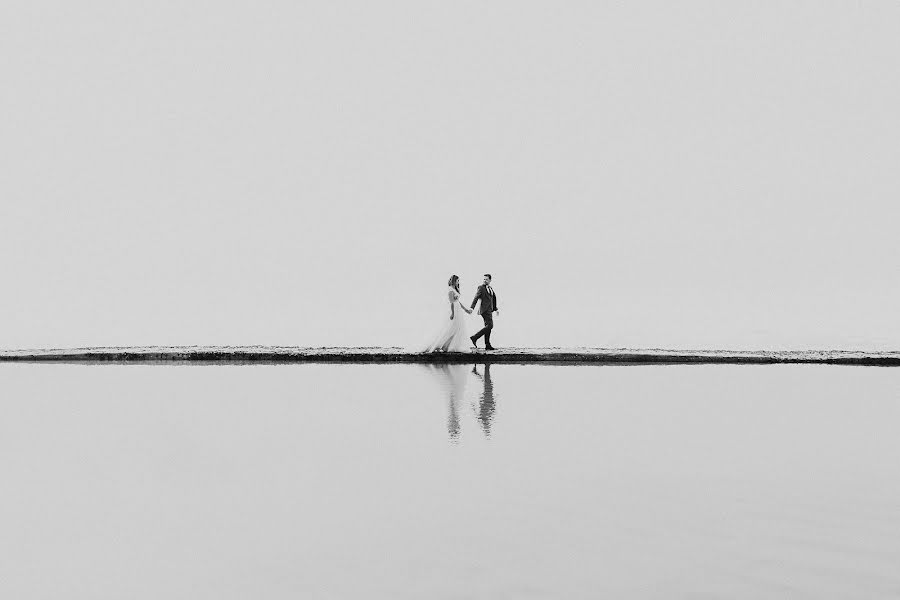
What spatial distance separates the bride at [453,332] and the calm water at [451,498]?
892 centimetres

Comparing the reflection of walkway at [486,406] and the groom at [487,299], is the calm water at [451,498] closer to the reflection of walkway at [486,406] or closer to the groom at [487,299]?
the reflection of walkway at [486,406]

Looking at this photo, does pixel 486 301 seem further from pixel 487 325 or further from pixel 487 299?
pixel 487 325

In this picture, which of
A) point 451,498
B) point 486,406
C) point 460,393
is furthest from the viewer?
point 460,393

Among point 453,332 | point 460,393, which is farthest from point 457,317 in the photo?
point 460,393

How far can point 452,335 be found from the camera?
22.0 m

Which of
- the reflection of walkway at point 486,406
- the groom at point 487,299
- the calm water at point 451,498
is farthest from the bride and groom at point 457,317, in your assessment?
the calm water at point 451,498

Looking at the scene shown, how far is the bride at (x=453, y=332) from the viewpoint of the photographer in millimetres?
21781

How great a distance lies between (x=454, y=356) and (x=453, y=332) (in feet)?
1.86

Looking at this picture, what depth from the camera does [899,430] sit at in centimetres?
978

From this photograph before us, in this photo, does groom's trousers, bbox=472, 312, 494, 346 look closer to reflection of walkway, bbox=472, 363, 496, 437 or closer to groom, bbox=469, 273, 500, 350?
groom, bbox=469, 273, 500, 350

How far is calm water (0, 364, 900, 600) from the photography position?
464 centimetres

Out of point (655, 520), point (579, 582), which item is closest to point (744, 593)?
point (579, 582)

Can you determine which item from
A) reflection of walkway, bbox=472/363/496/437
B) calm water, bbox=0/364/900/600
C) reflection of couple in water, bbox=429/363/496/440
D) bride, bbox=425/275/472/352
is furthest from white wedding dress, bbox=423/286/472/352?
calm water, bbox=0/364/900/600

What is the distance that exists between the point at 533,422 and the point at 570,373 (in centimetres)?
767
